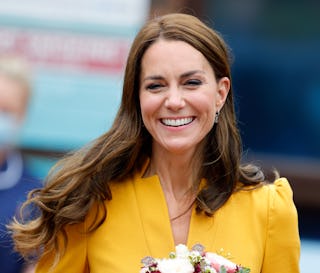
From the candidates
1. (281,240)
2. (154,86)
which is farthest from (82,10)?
(281,240)

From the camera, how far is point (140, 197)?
3.96 m

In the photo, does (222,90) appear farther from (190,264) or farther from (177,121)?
(190,264)

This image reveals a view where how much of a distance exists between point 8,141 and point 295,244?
1776mm

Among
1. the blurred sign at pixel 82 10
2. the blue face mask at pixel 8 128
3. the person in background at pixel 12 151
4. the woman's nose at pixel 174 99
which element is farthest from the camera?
the blurred sign at pixel 82 10

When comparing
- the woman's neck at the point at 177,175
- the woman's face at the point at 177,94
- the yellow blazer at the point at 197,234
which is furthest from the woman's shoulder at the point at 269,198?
the woman's face at the point at 177,94

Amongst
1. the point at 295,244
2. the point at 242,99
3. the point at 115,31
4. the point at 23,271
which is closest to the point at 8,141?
the point at 23,271

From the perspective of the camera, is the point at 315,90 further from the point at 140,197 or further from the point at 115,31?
the point at 140,197

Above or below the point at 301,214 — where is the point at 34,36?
above

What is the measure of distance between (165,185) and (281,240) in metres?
0.45

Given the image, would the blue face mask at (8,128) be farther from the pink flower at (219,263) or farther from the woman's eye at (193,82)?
the pink flower at (219,263)

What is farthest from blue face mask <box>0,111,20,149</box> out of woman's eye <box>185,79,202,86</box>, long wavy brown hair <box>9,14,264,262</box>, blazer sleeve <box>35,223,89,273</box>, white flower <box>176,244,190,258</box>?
white flower <box>176,244,190,258</box>

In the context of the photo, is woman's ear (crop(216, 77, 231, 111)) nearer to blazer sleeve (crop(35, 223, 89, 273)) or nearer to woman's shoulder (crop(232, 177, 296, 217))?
woman's shoulder (crop(232, 177, 296, 217))

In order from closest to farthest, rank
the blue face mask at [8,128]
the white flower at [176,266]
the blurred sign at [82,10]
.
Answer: the white flower at [176,266] < the blue face mask at [8,128] < the blurred sign at [82,10]

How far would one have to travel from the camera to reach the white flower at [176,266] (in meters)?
3.50
